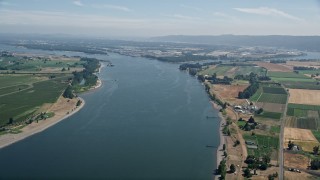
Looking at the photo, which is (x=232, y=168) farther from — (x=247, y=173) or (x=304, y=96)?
(x=304, y=96)

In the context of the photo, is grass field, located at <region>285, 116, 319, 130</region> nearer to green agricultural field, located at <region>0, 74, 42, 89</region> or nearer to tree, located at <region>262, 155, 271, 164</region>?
tree, located at <region>262, 155, 271, 164</region>

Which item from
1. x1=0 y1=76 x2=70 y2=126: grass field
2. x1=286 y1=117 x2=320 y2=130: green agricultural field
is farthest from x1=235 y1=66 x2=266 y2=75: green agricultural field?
x1=286 y1=117 x2=320 y2=130: green agricultural field

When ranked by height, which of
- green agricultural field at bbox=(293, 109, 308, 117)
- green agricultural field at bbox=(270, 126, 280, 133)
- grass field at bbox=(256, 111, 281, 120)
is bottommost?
green agricultural field at bbox=(270, 126, 280, 133)

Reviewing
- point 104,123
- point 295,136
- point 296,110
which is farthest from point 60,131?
point 296,110

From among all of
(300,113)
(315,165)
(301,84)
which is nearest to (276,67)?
(301,84)

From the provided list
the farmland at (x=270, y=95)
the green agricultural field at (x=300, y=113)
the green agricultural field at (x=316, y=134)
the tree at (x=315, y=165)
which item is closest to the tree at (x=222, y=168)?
the tree at (x=315, y=165)

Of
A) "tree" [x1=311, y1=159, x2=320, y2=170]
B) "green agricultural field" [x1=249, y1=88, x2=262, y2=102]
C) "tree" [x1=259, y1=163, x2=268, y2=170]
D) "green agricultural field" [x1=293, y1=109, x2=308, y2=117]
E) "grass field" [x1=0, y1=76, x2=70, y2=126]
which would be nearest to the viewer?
"tree" [x1=259, y1=163, x2=268, y2=170]
